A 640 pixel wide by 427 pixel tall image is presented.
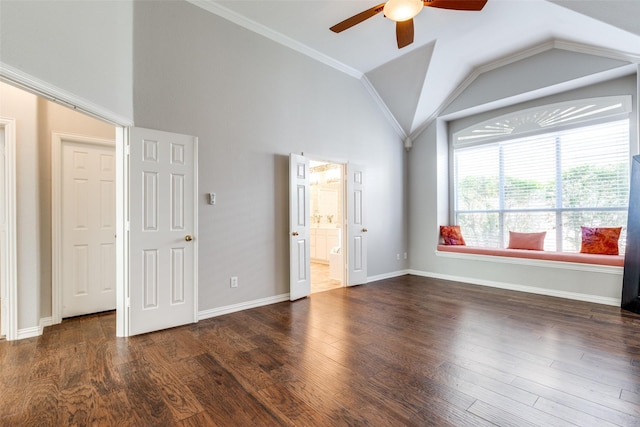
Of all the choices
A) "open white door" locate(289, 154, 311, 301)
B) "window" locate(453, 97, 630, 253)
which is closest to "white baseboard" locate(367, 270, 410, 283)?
"window" locate(453, 97, 630, 253)

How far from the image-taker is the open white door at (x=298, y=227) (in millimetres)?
4125

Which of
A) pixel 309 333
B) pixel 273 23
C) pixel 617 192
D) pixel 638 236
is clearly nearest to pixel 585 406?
pixel 309 333

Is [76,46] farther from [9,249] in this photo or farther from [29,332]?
[29,332]

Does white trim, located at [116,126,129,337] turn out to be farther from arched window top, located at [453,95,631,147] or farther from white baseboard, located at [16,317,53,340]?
arched window top, located at [453,95,631,147]

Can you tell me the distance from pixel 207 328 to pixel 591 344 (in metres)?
3.59

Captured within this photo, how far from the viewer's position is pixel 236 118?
3748 mm

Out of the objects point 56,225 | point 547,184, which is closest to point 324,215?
point 547,184

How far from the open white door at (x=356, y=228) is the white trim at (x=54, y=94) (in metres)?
3.21

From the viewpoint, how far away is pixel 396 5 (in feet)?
8.93

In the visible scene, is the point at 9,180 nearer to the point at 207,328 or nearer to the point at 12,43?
the point at 12,43

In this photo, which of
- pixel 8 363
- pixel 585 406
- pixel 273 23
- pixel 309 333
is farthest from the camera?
pixel 273 23

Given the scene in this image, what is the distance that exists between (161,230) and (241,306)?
1.33 metres

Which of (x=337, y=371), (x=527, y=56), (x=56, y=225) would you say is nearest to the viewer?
(x=337, y=371)

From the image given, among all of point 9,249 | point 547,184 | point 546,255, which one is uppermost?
point 547,184
